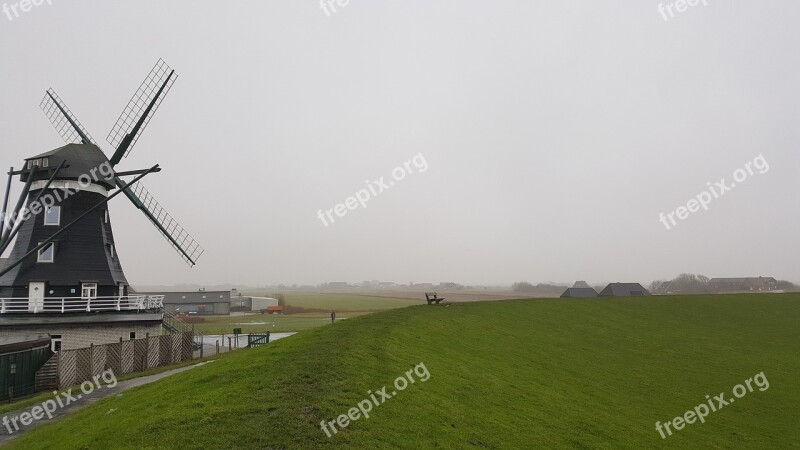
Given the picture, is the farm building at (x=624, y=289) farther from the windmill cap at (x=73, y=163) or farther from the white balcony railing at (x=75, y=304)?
the windmill cap at (x=73, y=163)

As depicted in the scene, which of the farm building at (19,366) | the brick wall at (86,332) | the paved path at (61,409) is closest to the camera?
the paved path at (61,409)

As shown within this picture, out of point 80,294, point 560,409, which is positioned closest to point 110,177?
point 80,294

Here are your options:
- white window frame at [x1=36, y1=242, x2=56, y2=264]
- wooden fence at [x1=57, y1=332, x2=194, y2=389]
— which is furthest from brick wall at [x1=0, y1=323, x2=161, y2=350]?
white window frame at [x1=36, y1=242, x2=56, y2=264]

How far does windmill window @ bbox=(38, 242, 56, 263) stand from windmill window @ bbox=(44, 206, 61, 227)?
188cm

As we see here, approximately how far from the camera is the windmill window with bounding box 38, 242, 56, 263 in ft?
115

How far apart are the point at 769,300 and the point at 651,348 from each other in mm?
26971

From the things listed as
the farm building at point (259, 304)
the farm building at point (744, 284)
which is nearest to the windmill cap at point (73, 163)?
the farm building at point (259, 304)

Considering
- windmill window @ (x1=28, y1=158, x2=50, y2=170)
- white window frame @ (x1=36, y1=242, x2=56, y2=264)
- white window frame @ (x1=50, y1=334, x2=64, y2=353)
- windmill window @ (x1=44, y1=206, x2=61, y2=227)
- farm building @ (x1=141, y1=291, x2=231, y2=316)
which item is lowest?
white window frame @ (x1=50, y1=334, x2=64, y2=353)

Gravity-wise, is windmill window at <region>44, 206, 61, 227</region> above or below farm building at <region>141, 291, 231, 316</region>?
above

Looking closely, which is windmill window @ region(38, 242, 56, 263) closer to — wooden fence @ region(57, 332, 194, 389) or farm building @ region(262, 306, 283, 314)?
wooden fence @ region(57, 332, 194, 389)

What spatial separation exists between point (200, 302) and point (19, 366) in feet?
258

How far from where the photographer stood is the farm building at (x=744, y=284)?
12052 cm

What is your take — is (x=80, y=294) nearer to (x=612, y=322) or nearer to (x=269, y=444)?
(x=269, y=444)

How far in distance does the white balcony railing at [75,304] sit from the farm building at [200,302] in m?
67.2
